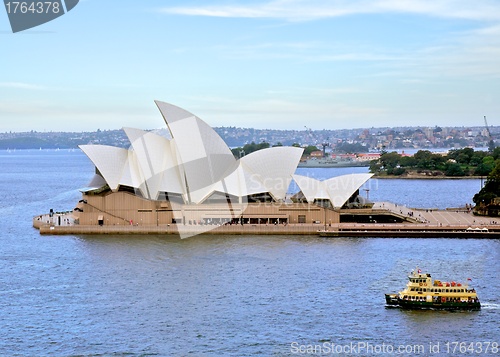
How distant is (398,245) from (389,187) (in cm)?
4248

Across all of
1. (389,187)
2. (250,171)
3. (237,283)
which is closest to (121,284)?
(237,283)

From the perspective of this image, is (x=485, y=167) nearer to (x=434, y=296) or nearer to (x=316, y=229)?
(x=316, y=229)

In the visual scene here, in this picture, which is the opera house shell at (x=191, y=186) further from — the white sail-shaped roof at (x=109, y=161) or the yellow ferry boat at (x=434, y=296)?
the yellow ferry boat at (x=434, y=296)

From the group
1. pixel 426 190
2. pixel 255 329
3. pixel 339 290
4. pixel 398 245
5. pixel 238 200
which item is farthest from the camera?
pixel 426 190

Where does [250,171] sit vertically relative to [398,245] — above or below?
above

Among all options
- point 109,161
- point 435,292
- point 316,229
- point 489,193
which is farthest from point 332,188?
point 435,292

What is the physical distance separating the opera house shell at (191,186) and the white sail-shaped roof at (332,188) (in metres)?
0.05

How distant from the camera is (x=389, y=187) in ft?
265

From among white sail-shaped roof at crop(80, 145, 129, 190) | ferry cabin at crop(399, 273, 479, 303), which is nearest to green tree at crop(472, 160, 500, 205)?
white sail-shaped roof at crop(80, 145, 129, 190)

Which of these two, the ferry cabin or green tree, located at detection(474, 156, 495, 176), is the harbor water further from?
green tree, located at detection(474, 156, 495, 176)

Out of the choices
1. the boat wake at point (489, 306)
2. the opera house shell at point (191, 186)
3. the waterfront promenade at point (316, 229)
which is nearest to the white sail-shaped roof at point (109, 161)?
the opera house shell at point (191, 186)

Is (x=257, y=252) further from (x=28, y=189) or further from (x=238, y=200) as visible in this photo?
(x=28, y=189)

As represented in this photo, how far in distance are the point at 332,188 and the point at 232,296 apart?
19.2 metres

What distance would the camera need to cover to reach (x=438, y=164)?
327 feet
